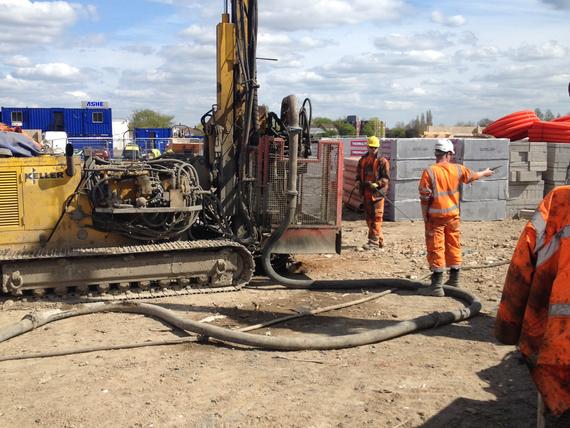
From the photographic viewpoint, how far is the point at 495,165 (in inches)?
556

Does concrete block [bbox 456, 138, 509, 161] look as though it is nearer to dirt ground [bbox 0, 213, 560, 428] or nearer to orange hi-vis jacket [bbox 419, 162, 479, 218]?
orange hi-vis jacket [bbox 419, 162, 479, 218]

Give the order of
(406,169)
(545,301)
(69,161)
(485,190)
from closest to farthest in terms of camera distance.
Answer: (545,301) → (69,161) → (406,169) → (485,190)

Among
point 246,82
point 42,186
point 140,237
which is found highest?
point 246,82

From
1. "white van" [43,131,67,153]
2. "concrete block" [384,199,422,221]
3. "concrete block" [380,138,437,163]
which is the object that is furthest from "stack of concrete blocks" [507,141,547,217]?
"white van" [43,131,67,153]

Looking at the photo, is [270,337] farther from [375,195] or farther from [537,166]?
[537,166]

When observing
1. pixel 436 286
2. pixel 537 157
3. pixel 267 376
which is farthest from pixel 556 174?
pixel 267 376

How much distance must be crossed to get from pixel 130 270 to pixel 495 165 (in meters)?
9.40

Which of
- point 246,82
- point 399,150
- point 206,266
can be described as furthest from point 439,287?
point 399,150

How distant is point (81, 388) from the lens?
15.9 ft

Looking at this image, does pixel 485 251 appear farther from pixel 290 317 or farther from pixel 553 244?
pixel 553 244

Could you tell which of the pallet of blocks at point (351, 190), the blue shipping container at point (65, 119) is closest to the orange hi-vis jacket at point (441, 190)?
the pallet of blocks at point (351, 190)

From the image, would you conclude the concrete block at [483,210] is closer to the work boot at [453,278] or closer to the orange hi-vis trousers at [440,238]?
the work boot at [453,278]

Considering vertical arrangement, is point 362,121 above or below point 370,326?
above

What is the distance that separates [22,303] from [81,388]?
2.93m
